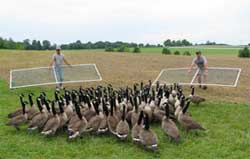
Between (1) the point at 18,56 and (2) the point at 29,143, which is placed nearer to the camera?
(2) the point at 29,143

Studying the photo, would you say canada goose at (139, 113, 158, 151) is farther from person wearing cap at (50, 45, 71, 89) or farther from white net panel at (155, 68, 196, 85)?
person wearing cap at (50, 45, 71, 89)

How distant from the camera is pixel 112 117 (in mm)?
12664

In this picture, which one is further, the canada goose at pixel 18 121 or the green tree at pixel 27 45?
the green tree at pixel 27 45

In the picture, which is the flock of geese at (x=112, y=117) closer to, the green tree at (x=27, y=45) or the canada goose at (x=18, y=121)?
the canada goose at (x=18, y=121)

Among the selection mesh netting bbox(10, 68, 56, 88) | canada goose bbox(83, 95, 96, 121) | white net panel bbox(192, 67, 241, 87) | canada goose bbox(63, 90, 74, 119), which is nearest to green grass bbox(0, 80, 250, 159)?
canada goose bbox(63, 90, 74, 119)

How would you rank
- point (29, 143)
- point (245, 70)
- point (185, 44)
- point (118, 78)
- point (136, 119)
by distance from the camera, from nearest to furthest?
1. point (29, 143)
2. point (136, 119)
3. point (118, 78)
4. point (245, 70)
5. point (185, 44)

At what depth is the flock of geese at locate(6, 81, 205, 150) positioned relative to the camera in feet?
39.0

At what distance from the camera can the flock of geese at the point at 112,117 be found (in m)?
11.9

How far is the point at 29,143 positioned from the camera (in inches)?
472

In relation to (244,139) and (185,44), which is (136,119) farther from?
(185,44)

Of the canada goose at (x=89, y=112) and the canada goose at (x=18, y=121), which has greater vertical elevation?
the canada goose at (x=89, y=112)

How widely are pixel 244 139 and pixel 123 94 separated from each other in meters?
5.02

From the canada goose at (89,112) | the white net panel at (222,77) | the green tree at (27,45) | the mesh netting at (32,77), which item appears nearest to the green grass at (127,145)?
the canada goose at (89,112)

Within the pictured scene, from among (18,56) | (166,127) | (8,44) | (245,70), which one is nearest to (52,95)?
(166,127)
